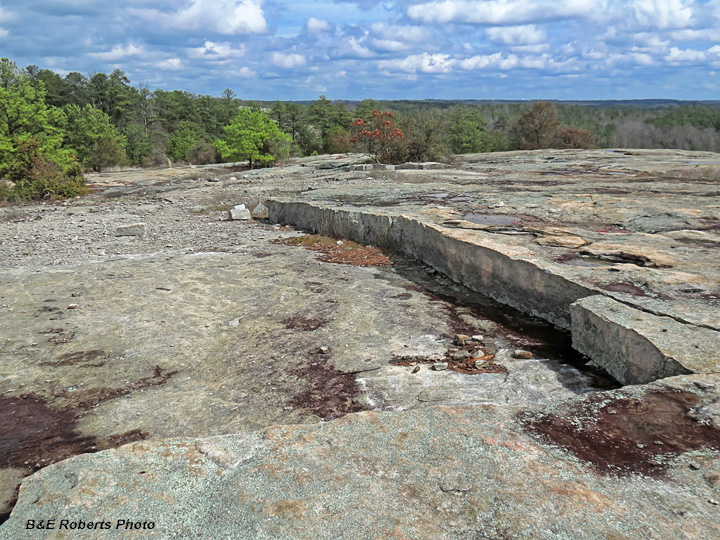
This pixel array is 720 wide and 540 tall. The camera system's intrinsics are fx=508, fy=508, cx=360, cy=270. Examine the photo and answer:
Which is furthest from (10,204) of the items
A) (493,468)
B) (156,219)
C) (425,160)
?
(493,468)

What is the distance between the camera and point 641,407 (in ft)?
8.11

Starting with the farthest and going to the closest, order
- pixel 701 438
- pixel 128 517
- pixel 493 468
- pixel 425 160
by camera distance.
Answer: pixel 425 160
pixel 701 438
pixel 493 468
pixel 128 517

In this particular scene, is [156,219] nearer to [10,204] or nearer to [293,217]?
[293,217]

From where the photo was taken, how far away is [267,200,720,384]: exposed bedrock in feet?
9.86

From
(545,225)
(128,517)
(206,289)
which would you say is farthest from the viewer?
(545,225)

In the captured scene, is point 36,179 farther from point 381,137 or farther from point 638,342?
point 638,342

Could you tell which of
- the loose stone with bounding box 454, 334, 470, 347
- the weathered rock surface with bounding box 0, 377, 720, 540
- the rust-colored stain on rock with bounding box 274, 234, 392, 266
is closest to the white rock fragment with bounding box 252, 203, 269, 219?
the rust-colored stain on rock with bounding box 274, 234, 392, 266

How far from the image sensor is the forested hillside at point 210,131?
19984mm

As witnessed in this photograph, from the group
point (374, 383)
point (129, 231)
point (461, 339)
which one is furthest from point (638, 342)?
point (129, 231)

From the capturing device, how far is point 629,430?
7.51 ft

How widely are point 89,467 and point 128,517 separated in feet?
1.37

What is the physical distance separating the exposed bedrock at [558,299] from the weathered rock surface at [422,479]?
55 cm

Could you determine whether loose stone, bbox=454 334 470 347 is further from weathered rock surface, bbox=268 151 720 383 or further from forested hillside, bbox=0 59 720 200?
forested hillside, bbox=0 59 720 200

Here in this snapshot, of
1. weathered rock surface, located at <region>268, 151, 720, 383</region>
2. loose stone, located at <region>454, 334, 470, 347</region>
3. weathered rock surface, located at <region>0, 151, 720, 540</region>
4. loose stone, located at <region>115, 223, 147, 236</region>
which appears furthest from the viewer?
loose stone, located at <region>115, 223, 147, 236</region>
